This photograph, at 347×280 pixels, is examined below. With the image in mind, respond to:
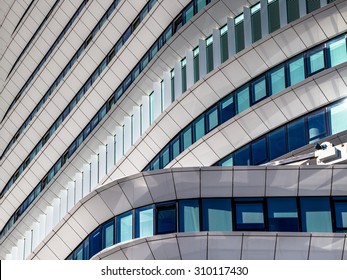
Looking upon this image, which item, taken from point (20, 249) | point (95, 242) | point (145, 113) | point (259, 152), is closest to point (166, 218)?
point (95, 242)

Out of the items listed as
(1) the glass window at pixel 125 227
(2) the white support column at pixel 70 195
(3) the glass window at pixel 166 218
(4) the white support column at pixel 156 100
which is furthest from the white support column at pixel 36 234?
(3) the glass window at pixel 166 218

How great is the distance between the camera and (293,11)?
5166 cm

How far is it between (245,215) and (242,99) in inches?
302

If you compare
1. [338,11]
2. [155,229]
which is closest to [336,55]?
[338,11]

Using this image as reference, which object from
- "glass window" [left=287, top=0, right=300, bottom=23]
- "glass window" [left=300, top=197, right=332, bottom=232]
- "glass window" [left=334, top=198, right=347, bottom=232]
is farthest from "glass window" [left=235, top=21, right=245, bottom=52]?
"glass window" [left=334, top=198, right=347, bottom=232]

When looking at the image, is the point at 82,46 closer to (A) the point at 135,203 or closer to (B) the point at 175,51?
(B) the point at 175,51

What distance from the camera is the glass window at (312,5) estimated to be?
5094 cm

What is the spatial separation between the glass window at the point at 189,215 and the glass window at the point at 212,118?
22.9ft

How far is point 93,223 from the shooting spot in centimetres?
5050

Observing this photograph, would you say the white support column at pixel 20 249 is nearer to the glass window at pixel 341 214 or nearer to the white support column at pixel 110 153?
the white support column at pixel 110 153

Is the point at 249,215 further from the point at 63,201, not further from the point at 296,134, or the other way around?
the point at 63,201

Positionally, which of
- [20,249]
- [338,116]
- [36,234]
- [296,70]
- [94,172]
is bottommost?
[338,116]

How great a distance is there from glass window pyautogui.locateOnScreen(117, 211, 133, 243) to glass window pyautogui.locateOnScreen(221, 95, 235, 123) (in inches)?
266
